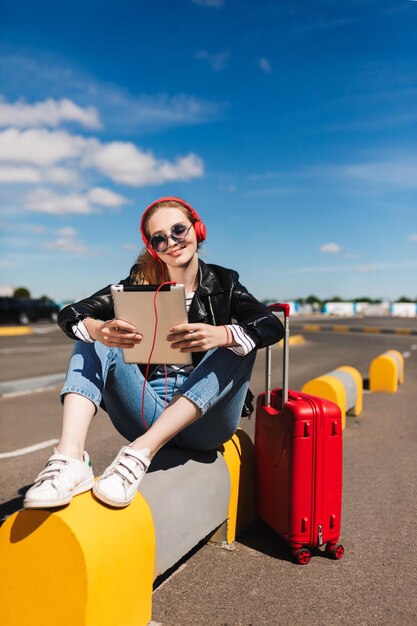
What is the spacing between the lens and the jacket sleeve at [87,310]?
266 centimetres

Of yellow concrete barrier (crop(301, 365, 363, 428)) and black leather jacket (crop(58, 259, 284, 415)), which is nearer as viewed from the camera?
black leather jacket (crop(58, 259, 284, 415))

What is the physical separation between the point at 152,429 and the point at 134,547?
0.48 meters

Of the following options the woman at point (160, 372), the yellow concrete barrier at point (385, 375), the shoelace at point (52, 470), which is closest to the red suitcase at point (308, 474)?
the woman at point (160, 372)

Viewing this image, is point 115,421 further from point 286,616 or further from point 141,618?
point 286,616

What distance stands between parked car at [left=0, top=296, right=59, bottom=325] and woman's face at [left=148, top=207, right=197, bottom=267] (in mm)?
28409

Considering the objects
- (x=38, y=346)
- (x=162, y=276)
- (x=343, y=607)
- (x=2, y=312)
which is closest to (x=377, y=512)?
(x=343, y=607)

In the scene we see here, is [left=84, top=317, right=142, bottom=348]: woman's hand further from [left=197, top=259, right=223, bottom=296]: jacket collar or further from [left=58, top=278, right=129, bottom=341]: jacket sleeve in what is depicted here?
[left=197, top=259, right=223, bottom=296]: jacket collar

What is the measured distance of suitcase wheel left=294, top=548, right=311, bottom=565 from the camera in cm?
274

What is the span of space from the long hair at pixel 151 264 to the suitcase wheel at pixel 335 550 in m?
1.60

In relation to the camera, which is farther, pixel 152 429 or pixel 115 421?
pixel 115 421

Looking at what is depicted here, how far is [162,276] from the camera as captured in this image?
9.46 ft

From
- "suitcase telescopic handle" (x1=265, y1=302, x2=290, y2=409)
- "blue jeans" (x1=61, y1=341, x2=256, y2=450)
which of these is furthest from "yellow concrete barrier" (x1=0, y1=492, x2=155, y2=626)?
"suitcase telescopic handle" (x1=265, y1=302, x2=290, y2=409)

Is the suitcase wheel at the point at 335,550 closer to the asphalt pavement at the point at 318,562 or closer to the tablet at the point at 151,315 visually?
the asphalt pavement at the point at 318,562

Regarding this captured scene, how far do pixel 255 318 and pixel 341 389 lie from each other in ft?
12.1
